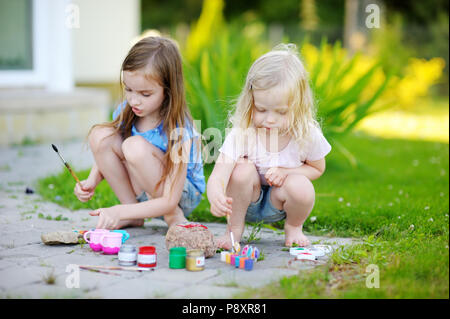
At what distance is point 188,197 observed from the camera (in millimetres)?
3037

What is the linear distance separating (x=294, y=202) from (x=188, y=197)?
0.62 m

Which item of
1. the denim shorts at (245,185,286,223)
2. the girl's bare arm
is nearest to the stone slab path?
the denim shorts at (245,185,286,223)

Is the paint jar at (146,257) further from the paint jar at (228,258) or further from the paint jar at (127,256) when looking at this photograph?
the paint jar at (228,258)

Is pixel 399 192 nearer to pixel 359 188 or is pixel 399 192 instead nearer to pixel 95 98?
pixel 359 188

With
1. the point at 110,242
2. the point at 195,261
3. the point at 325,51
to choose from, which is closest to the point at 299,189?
the point at 195,261

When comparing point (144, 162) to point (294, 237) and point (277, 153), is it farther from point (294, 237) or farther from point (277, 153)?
point (294, 237)

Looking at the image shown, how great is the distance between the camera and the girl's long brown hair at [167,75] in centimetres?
273

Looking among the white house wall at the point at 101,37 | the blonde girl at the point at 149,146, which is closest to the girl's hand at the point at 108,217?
the blonde girl at the point at 149,146

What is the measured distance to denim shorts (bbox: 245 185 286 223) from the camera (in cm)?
278

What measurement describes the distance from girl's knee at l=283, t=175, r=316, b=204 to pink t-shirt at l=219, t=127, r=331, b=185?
0.39 ft

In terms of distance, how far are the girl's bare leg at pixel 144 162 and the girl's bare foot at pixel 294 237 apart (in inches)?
25.2

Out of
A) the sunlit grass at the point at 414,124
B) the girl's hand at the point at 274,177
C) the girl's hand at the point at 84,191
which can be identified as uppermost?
the girl's hand at the point at 274,177
